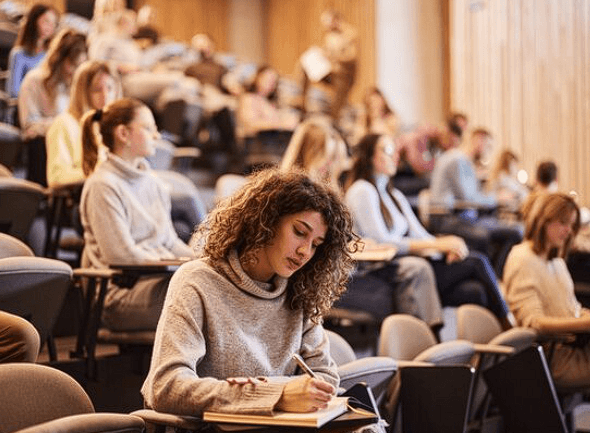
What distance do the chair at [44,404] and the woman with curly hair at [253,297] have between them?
0.19 metres

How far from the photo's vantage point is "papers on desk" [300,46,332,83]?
991cm

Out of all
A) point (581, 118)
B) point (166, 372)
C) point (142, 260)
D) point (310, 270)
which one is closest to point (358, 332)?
point (142, 260)

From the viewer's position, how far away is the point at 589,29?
973 centimetres

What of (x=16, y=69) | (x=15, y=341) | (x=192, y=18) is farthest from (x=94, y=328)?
(x=192, y=18)

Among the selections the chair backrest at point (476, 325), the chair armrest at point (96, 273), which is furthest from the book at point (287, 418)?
the chair backrest at point (476, 325)

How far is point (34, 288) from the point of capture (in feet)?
9.64

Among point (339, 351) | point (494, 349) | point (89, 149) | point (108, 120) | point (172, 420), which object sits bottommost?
point (494, 349)

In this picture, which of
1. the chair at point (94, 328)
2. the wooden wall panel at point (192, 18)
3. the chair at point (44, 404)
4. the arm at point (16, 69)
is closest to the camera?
the chair at point (44, 404)

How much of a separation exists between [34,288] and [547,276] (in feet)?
8.25

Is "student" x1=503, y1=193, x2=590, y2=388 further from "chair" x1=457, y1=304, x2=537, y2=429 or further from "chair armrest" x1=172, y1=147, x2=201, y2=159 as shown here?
"chair armrest" x1=172, y1=147, x2=201, y2=159

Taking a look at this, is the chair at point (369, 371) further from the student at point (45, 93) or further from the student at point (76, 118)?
the student at point (45, 93)

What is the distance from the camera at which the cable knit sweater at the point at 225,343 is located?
2242 mm

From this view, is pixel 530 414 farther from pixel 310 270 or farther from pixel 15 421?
pixel 15 421

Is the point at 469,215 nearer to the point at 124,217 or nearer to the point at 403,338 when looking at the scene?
the point at 403,338
